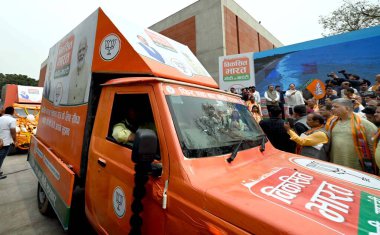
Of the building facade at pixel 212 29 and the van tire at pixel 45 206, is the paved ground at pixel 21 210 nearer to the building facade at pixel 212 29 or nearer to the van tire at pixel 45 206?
the van tire at pixel 45 206

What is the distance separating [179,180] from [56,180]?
2.18 metres

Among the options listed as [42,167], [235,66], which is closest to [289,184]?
[42,167]

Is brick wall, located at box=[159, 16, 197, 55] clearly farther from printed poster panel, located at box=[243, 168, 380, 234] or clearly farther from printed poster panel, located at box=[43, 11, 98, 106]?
printed poster panel, located at box=[243, 168, 380, 234]

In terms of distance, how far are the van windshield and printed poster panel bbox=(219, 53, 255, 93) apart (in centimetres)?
1265

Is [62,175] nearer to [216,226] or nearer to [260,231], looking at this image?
[216,226]

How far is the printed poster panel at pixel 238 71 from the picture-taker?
1466 centimetres

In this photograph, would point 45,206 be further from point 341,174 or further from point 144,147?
point 341,174

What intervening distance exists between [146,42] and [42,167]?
106 inches

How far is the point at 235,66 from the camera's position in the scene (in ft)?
49.2

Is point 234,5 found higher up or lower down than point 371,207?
higher up

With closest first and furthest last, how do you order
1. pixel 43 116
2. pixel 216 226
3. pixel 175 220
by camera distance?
pixel 216 226, pixel 175 220, pixel 43 116

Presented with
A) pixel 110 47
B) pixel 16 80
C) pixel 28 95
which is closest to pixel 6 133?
pixel 110 47

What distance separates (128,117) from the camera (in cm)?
257

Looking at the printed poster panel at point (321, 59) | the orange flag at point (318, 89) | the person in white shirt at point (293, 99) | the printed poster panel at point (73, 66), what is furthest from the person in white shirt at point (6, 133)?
the printed poster panel at point (321, 59)
